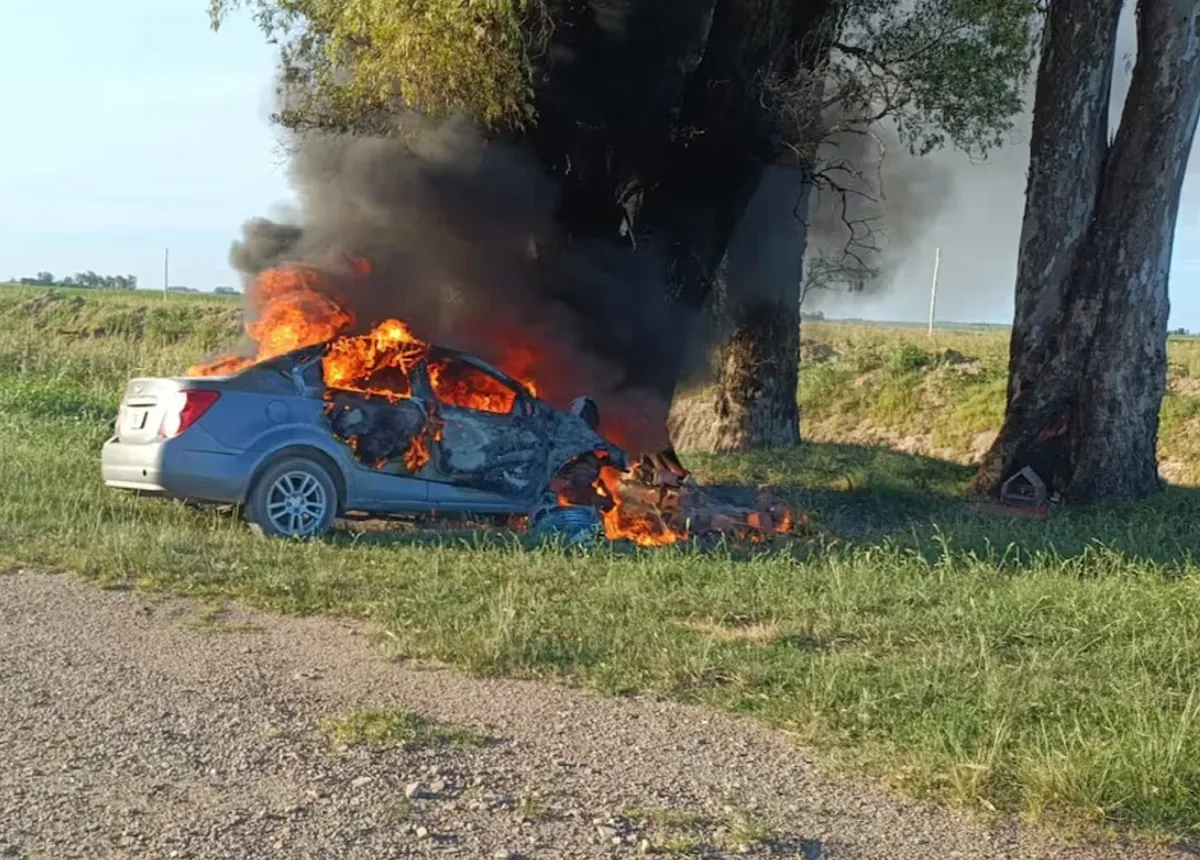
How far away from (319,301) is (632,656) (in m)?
6.97

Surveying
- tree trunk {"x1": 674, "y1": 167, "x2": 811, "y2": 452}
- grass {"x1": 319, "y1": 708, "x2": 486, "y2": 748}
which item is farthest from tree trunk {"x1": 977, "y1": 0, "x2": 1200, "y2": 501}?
grass {"x1": 319, "y1": 708, "x2": 486, "y2": 748}

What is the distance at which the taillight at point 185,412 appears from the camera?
31.2ft

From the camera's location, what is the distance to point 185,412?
952 cm

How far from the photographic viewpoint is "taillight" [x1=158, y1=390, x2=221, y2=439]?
9500 millimetres

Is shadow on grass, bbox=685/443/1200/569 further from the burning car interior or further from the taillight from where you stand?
the taillight

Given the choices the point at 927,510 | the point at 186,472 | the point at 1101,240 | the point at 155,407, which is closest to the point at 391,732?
the point at 186,472

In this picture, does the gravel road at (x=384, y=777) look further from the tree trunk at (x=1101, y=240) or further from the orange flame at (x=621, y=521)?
the tree trunk at (x=1101, y=240)

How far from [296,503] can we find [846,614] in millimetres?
4437

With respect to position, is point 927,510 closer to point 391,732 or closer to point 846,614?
point 846,614

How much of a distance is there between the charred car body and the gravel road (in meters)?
3.18

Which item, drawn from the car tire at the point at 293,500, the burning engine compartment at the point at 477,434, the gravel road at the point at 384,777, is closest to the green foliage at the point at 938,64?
the burning engine compartment at the point at 477,434

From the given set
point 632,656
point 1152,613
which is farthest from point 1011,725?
point 1152,613

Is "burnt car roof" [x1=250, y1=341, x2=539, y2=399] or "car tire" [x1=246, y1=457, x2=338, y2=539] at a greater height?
"burnt car roof" [x1=250, y1=341, x2=539, y2=399]

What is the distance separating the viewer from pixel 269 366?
32.8 feet
